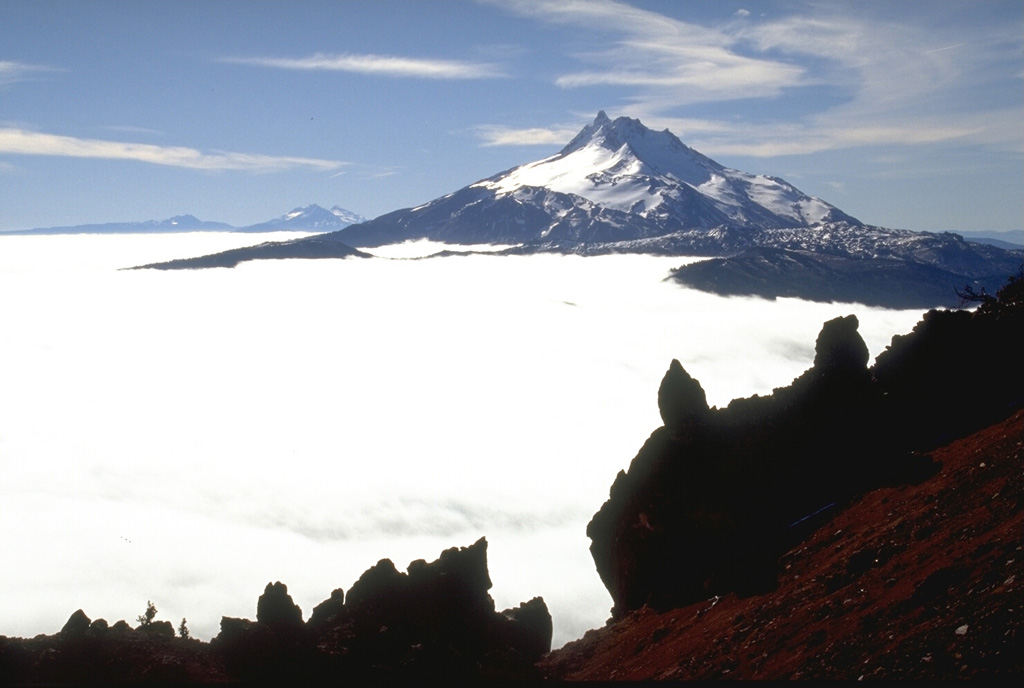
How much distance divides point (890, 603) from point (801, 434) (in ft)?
45.4

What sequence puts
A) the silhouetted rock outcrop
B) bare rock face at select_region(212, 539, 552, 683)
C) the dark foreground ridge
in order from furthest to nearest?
1. the silhouetted rock outcrop
2. bare rock face at select_region(212, 539, 552, 683)
3. the dark foreground ridge

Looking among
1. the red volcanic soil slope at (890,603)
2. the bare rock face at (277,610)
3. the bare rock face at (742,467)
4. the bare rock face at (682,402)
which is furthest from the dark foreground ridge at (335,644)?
the bare rock face at (682,402)

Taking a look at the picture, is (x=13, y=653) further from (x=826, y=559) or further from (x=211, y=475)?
(x=211, y=475)

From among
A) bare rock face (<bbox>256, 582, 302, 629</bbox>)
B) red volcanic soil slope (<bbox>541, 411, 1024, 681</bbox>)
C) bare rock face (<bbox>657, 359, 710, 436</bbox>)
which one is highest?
bare rock face (<bbox>657, 359, 710, 436</bbox>)

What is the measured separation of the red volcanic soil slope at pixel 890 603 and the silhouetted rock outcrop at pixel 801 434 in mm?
2888

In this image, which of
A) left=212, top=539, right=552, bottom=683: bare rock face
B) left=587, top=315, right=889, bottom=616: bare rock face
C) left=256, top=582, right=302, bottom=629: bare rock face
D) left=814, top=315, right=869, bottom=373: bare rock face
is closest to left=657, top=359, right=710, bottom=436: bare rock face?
left=587, top=315, right=889, bottom=616: bare rock face

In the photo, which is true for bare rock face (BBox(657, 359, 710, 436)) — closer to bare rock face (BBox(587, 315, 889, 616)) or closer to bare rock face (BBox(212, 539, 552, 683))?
bare rock face (BBox(587, 315, 889, 616))

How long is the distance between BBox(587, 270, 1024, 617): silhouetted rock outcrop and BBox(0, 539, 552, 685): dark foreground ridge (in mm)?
7069

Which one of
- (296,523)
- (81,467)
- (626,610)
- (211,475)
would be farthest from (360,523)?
(626,610)

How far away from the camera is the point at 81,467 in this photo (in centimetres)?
18562

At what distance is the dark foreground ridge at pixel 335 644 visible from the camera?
27.1 metres

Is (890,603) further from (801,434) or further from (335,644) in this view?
(335,644)

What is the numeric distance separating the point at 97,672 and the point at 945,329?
35424 mm

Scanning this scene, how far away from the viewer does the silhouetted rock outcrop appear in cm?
3089
